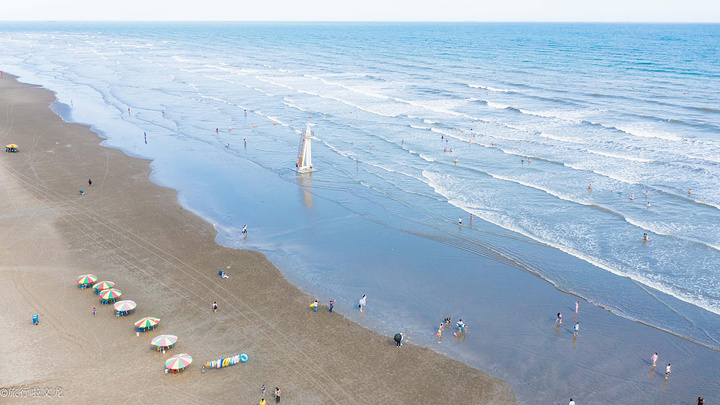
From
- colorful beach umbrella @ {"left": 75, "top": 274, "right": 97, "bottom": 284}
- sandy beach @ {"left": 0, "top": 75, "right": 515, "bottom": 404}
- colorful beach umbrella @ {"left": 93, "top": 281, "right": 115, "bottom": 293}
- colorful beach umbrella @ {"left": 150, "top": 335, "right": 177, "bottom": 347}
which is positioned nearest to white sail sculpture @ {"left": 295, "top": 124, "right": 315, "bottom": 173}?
sandy beach @ {"left": 0, "top": 75, "right": 515, "bottom": 404}

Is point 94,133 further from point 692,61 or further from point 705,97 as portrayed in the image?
point 692,61

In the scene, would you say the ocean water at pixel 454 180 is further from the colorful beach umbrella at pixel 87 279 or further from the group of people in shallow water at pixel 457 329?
the colorful beach umbrella at pixel 87 279

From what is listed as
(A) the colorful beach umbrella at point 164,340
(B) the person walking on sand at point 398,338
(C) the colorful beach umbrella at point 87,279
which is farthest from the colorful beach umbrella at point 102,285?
(B) the person walking on sand at point 398,338

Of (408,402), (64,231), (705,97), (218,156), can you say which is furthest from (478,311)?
(705,97)

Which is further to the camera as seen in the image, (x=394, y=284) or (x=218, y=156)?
(x=218, y=156)

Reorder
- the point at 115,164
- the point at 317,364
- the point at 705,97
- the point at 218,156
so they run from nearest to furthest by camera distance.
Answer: the point at 317,364 → the point at 115,164 → the point at 218,156 → the point at 705,97

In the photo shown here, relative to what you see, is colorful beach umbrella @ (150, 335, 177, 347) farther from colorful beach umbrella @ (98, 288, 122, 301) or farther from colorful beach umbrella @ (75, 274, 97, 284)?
colorful beach umbrella @ (75, 274, 97, 284)
